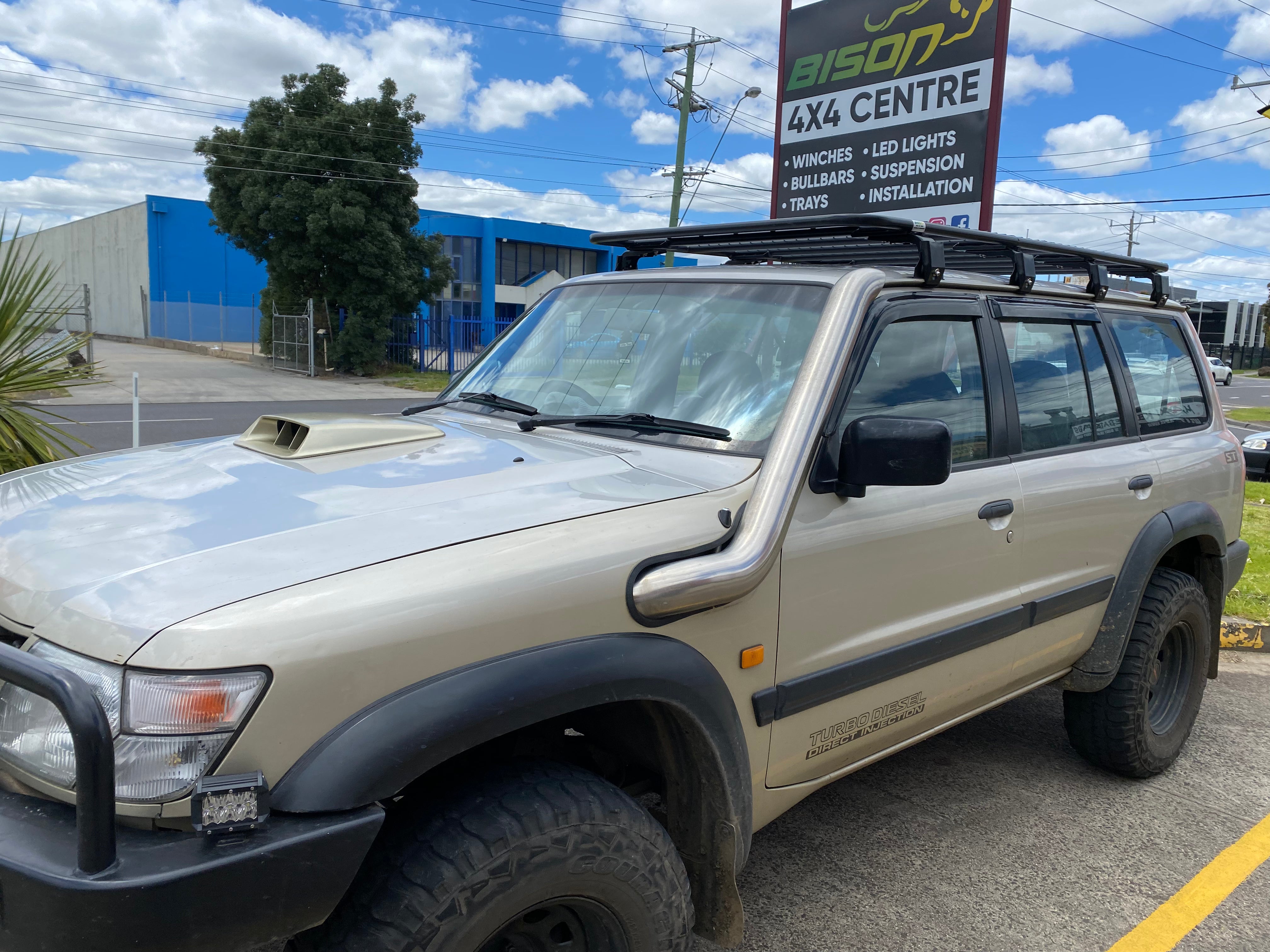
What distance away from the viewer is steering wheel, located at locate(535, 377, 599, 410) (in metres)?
2.98

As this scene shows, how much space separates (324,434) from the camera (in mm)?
2564

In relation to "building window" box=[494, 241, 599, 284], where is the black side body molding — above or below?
below

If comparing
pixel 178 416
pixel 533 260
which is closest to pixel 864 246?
pixel 178 416

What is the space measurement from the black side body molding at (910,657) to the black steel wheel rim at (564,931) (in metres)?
0.61

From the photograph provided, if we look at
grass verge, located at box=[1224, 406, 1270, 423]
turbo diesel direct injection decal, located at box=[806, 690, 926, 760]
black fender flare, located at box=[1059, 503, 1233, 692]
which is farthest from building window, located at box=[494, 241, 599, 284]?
turbo diesel direct injection decal, located at box=[806, 690, 926, 760]

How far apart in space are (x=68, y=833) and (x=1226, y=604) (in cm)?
675

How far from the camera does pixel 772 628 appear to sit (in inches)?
93.1

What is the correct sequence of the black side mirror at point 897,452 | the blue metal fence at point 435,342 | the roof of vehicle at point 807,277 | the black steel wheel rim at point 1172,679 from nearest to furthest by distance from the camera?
the black side mirror at point 897,452
the roof of vehicle at point 807,277
the black steel wheel rim at point 1172,679
the blue metal fence at point 435,342

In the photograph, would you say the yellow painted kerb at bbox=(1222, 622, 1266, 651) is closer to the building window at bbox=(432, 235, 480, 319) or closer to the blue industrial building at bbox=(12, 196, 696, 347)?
the blue industrial building at bbox=(12, 196, 696, 347)

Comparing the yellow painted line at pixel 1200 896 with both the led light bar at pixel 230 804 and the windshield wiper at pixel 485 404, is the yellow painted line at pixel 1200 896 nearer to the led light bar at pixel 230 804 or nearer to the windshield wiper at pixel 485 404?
the windshield wiper at pixel 485 404

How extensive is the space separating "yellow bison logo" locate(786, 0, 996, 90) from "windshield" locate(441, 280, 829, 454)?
551 centimetres

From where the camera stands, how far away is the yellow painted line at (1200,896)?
115 inches

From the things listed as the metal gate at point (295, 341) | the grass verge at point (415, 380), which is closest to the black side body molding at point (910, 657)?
the grass verge at point (415, 380)

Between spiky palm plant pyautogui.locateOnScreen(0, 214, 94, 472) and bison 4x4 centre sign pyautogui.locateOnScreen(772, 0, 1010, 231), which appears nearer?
spiky palm plant pyautogui.locateOnScreen(0, 214, 94, 472)
